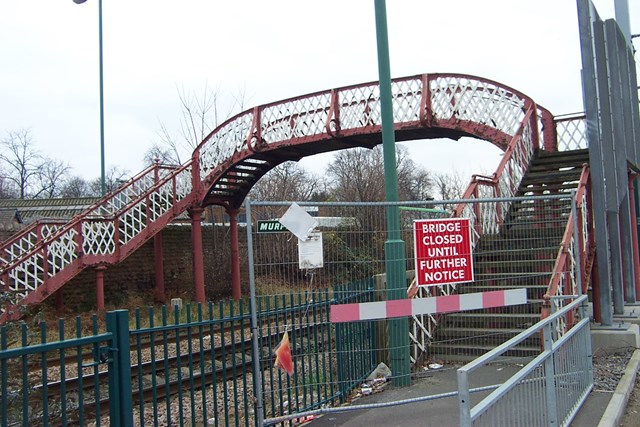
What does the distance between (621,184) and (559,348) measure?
6542mm

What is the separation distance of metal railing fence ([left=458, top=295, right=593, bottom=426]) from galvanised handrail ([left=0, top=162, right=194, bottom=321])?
10245 mm

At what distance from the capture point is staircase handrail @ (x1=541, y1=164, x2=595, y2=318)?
7094 mm

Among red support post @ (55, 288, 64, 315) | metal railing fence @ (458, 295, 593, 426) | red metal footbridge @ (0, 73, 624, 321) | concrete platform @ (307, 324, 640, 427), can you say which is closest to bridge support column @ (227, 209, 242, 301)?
red metal footbridge @ (0, 73, 624, 321)

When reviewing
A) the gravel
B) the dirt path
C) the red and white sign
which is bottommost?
the dirt path

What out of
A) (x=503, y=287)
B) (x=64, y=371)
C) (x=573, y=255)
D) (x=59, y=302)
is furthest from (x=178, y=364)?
(x=59, y=302)

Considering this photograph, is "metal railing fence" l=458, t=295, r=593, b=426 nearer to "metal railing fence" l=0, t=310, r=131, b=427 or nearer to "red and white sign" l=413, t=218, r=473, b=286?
"red and white sign" l=413, t=218, r=473, b=286

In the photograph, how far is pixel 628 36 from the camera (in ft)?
Result: 56.6

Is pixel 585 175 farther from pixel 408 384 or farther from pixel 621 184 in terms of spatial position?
pixel 408 384

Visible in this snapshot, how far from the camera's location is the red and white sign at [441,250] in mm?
6137

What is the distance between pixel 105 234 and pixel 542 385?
12.9m

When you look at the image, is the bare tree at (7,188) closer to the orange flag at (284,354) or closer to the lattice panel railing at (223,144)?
the lattice panel railing at (223,144)

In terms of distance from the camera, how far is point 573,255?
8.86m

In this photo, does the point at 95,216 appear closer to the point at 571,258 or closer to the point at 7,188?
the point at 571,258

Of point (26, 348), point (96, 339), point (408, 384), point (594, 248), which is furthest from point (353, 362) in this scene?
point (594, 248)
